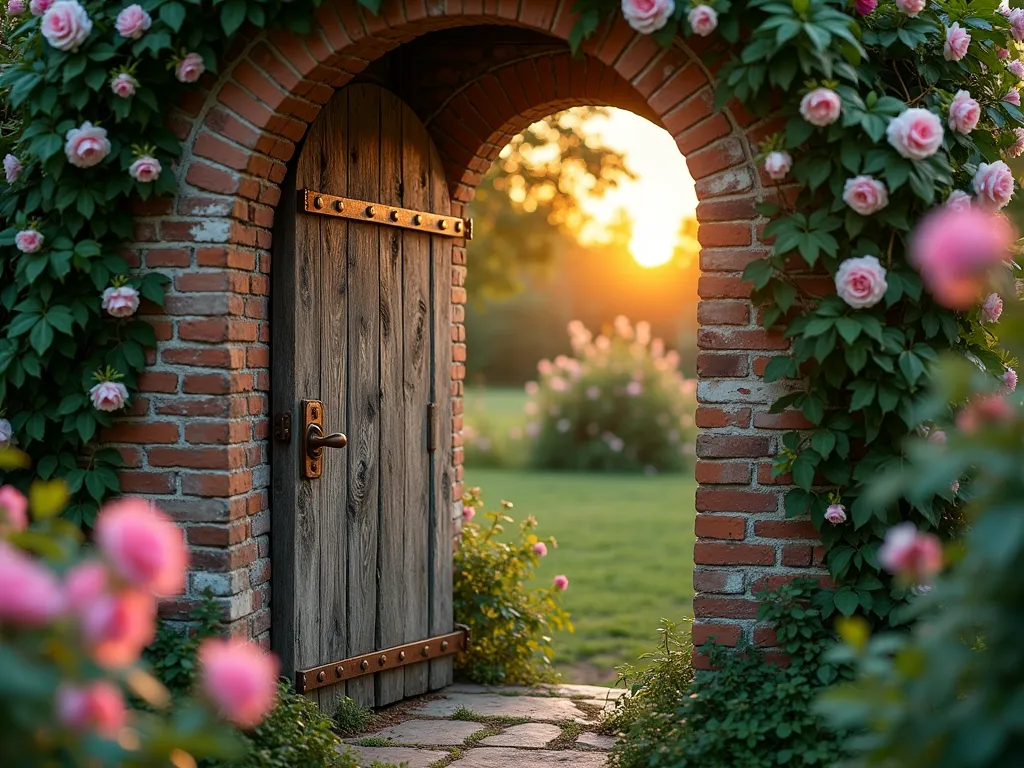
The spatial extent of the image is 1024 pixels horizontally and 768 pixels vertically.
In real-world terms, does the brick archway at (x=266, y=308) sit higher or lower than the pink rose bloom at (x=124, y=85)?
lower

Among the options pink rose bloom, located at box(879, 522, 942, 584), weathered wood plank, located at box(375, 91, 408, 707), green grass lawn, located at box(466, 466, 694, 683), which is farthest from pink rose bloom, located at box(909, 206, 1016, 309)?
green grass lawn, located at box(466, 466, 694, 683)

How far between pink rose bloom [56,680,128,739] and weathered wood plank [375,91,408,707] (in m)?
3.12

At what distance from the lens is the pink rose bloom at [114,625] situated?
152cm

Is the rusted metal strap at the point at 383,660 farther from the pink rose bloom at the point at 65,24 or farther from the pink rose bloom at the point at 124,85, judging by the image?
the pink rose bloom at the point at 65,24

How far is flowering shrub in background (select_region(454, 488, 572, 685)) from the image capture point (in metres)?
5.33

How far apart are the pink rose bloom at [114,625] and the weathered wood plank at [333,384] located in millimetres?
2712

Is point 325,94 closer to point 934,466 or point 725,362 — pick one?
point 725,362

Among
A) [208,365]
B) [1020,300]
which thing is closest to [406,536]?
[208,365]

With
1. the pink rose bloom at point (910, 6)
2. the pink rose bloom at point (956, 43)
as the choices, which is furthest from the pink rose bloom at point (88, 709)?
the pink rose bloom at point (956, 43)

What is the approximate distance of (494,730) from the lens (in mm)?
4426

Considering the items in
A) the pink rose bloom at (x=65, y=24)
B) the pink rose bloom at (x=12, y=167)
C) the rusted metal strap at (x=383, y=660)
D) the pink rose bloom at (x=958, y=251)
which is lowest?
the rusted metal strap at (x=383, y=660)

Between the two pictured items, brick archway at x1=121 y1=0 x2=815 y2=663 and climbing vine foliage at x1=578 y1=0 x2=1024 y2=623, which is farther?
brick archway at x1=121 y1=0 x2=815 y2=663

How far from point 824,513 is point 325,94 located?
7.06 feet

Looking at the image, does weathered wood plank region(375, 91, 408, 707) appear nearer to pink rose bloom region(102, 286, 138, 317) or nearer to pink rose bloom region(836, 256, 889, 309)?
pink rose bloom region(102, 286, 138, 317)
